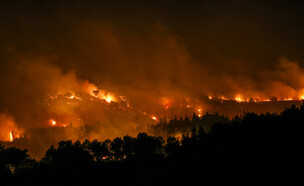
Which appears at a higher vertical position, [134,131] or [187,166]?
[134,131]

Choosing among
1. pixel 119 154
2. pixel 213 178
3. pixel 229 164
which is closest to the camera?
pixel 213 178

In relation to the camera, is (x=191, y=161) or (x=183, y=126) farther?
(x=183, y=126)

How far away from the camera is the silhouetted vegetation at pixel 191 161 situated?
5062cm

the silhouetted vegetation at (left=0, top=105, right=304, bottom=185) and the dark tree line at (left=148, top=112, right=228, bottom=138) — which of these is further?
the dark tree line at (left=148, top=112, right=228, bottom=138)

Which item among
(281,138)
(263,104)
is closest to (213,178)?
(281,138)

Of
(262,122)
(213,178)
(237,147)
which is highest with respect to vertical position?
(262,122)

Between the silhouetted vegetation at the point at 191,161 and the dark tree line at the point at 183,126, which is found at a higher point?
the dark tree line at the point at 183,126

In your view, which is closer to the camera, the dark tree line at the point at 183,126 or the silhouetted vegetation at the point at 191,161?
the silhouetted vegetation at the point at 191,161

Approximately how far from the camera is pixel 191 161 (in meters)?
58.4

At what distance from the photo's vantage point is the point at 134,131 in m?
175

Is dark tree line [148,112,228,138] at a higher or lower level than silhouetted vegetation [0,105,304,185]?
higher

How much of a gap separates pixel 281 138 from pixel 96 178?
35795 millimetres

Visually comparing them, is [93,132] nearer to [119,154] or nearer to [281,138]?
[119,154]

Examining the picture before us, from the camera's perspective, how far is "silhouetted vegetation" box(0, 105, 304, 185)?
50.6 meters
